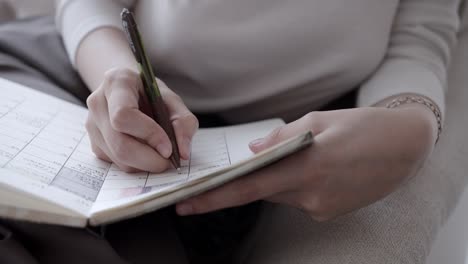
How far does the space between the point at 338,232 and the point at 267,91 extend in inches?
9.9

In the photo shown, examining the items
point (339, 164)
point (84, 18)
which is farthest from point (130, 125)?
point (84, 18)

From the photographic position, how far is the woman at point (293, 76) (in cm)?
45

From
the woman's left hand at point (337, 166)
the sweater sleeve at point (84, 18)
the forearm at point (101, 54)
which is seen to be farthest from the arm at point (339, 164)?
the sweater sleeve at point (84, 18)

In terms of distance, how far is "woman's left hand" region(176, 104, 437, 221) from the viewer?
422 millimetres

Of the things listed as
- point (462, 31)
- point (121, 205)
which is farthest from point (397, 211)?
point (462, 31)

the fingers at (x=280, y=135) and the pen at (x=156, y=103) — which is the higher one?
the pen at (x=156, y=103)

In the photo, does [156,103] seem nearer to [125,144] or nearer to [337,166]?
[125,144]

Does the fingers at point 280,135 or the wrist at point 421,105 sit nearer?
the fingers at point 280,135

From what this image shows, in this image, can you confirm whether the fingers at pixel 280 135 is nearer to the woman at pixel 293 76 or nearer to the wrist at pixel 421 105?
the woman at pixel 293 76

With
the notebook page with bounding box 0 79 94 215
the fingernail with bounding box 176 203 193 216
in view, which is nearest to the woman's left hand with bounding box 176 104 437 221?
the fingernail with bounding box 176 203 193 216

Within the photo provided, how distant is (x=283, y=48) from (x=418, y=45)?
23 centimetres

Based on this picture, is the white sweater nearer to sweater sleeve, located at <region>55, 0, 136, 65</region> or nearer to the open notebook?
sweater sleeve, located at <region>55, 0, 136, 65</region>

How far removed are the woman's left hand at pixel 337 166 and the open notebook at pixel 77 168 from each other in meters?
0.03

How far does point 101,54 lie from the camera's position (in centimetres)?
63
